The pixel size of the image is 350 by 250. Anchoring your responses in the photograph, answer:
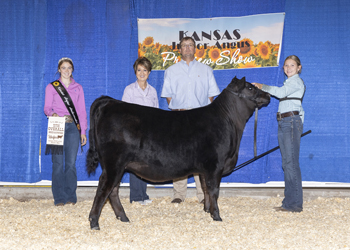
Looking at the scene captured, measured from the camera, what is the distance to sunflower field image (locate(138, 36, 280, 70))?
5.13 m

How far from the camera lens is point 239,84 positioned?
157 inches

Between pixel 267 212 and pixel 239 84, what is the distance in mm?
1672

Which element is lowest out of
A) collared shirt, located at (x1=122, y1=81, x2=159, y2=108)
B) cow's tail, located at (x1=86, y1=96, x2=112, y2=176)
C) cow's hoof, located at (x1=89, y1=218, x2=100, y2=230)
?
cow's hoof, located at (x1=89, y1=218, x2=100, y2=230)

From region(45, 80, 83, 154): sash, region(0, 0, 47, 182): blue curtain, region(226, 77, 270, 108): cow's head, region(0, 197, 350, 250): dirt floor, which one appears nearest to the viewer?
region(0, 197, 350, 250): dirt floor

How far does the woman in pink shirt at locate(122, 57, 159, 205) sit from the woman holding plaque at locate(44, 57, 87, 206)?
75cm

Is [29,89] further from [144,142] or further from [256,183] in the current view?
[256,183]

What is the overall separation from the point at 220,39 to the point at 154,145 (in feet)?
8.26

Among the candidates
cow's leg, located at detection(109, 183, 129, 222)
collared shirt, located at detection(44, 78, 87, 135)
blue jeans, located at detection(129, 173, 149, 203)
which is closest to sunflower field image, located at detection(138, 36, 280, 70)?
collared shirt, located at detection(44, 78, 87, 135)

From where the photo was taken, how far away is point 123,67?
213 inches

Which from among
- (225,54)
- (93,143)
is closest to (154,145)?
(93,143)

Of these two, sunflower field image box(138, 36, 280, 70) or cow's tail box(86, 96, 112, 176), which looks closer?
cow's tail box(86, 96, 112, 176)

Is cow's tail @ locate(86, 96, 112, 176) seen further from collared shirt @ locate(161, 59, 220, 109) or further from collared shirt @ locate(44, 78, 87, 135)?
collared shirt @ locate(161, 59, 220, 109)

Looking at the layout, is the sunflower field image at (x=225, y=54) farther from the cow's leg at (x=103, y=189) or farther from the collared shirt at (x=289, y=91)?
the cow's leg at (x=103, y=189)

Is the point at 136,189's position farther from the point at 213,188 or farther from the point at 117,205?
the point at 213,188
